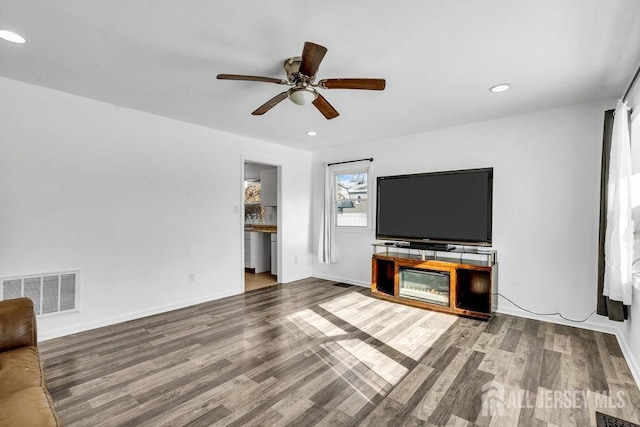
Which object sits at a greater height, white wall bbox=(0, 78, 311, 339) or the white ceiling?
the white ceiling

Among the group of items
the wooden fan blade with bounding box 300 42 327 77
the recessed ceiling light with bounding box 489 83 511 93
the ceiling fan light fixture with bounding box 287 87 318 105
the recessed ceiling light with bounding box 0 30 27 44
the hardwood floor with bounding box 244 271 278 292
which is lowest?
the hardwood floor with bounding box 244 271 278 292

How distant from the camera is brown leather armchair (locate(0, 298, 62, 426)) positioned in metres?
1.14

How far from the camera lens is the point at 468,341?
2957mm

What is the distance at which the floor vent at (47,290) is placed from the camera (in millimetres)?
2803

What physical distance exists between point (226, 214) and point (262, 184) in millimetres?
2316

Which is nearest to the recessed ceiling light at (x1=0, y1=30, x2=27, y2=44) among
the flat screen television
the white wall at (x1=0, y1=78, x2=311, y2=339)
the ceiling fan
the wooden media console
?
the white wall at (x1=0, y1=78, x2=311, y2=339)

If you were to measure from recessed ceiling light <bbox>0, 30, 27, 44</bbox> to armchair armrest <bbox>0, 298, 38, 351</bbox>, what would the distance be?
177 centimetres

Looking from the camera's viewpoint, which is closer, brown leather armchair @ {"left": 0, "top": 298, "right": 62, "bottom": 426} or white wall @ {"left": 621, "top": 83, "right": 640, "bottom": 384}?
brown leather armchair @ {"left": 0, "top": 298, "right": 62, "bottom": 426}

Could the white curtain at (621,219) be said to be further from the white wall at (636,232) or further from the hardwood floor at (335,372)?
the hardwood floor at (335,372)

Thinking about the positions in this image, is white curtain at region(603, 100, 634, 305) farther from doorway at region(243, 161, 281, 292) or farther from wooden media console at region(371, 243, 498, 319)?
doorway at region(243, 161, 281, 292)

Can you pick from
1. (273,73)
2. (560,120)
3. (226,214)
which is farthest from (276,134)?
(560,120)

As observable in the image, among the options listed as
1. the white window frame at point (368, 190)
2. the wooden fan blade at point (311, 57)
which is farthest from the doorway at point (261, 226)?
the wooden fan blade at point (311, 57)

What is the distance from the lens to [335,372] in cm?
238

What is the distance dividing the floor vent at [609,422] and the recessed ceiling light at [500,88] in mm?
2612
